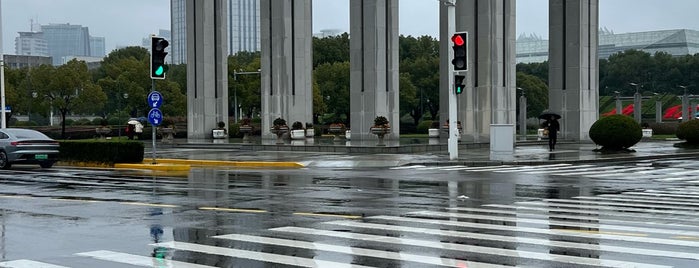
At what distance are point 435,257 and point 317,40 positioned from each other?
97.5 m

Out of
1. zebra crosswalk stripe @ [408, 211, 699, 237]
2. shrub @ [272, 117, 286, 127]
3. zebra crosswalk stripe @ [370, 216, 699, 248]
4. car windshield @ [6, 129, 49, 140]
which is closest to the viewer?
zebra crosswalk stripe @ [370, 216, 699, 248]

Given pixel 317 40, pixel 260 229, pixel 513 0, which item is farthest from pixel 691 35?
pixel 260 229

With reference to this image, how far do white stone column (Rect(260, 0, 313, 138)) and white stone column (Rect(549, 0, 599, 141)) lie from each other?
1641 centimetres

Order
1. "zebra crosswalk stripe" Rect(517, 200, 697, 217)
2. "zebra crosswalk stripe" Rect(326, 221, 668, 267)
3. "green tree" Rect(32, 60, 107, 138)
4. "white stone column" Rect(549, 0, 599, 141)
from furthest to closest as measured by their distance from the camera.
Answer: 1. "green tree" Rect(32, 60, 107, 138)
2. "white stone column" Rect(549, 0, 599, 141)
3. "zebra crosswalk stripe" Rect(517, 200, 697, 217)
4. "zebra crosswalk stripe" Rect(326, 221, 668, 267)

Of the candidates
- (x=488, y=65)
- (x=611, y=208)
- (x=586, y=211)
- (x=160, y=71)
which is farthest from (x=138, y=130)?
(x=586, y=211)

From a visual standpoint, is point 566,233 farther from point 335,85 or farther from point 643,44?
point 643,44

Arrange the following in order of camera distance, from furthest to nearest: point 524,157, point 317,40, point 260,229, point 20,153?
point 317,40, point 524,157, point 20,153, point 260,229

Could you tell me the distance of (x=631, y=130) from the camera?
39.1 meters

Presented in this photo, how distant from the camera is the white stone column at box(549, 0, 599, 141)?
53.6 metres

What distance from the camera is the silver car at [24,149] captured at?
1135 inches

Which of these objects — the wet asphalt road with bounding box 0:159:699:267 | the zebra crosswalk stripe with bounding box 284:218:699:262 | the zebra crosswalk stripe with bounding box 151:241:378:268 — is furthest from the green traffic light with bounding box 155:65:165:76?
the zebra crosswalk stripe with bounding box 151:241:378:268

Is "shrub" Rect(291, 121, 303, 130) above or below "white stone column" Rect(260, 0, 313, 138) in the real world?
below

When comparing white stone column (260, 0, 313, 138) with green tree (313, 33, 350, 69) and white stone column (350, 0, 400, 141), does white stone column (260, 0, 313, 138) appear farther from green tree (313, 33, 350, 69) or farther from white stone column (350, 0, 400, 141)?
green tree (313, 33, 350, 69)

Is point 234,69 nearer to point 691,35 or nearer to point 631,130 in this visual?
point 631,130
